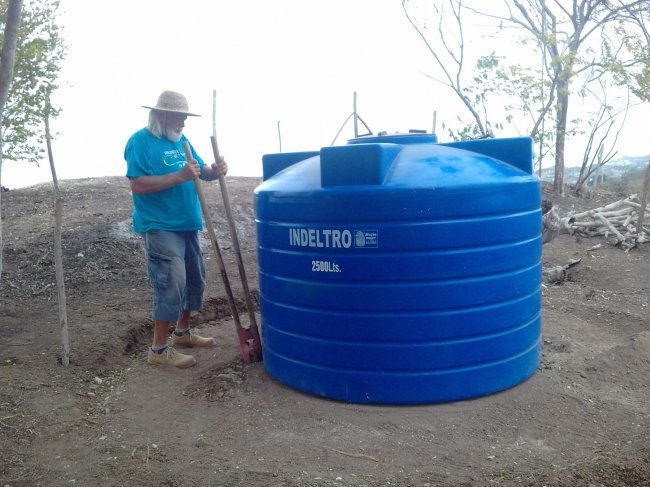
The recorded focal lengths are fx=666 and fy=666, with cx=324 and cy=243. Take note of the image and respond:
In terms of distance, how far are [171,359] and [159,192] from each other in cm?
107

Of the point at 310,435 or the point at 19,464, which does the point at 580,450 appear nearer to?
the point at 310,435

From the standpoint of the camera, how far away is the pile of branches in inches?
312

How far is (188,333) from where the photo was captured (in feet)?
15.1

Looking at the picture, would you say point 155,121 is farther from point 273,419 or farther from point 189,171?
point 273,419

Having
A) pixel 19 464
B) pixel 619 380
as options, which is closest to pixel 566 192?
pixel 619 380

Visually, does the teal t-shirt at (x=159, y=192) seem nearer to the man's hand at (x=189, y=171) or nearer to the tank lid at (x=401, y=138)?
the man's hand at (x=189, y=171)

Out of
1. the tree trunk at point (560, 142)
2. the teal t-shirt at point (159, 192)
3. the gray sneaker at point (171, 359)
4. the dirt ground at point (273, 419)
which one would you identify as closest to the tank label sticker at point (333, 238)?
the dirt ground at point (273, 419)

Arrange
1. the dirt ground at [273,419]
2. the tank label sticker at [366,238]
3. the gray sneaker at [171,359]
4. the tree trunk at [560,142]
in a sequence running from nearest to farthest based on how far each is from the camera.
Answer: the dirt ground at [273,419] < the tank label sticker at [366,238] < the gray sneaker at [171,359] < the tree trunk at [560,142]

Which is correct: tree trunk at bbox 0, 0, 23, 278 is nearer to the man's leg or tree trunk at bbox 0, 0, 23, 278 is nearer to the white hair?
the white hair

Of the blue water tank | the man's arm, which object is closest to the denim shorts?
the man's arm

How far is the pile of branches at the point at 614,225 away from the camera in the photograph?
26.0 feet

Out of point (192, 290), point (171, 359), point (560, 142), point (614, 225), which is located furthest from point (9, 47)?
point (560, 142)

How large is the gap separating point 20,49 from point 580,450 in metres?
6.81

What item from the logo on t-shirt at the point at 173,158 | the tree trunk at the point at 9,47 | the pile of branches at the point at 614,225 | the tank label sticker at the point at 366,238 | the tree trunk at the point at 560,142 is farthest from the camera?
the tree trunk at the point at 560,142
